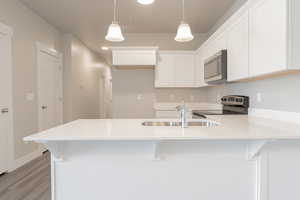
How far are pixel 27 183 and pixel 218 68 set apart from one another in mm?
2922

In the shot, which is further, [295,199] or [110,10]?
[110,10]

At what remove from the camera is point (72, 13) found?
3703mm

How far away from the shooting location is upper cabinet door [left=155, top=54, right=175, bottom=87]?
4.05 metres

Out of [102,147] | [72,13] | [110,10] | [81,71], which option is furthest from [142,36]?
[102,147]

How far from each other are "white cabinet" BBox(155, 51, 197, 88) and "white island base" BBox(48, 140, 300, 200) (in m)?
2.62

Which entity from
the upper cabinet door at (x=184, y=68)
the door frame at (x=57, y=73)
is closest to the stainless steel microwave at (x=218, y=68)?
the upper cabinet door at (x=184, y=68)

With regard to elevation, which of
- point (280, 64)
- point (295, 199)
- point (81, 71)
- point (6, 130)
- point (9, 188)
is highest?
point (81, 71)

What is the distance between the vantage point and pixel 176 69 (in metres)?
4.07

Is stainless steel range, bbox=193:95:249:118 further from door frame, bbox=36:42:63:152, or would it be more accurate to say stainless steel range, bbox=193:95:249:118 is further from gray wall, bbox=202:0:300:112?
door frame, bbox=36:42:63:152

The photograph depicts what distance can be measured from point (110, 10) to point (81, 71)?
2444mm

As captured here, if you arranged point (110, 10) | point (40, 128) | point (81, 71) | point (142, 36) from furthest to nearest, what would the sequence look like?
point (81, 71), point (142, 36), point (40, 128), point (110, 10)

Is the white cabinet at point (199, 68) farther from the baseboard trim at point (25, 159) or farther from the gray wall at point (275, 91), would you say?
the baseboard trim at point (25, 159)

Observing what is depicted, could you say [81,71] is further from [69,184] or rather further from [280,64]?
[280,64]

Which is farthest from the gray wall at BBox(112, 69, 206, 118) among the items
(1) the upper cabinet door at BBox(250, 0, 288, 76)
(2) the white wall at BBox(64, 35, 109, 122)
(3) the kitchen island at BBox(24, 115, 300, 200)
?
(3) the kitchen island at BBox(24, 115, 300, 200)
